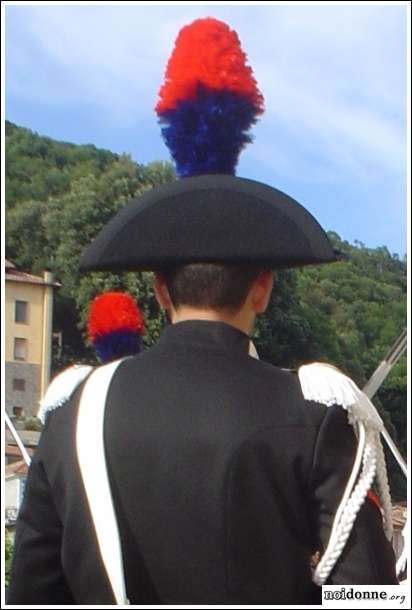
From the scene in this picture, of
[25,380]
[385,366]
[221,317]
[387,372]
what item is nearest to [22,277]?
[25,380]

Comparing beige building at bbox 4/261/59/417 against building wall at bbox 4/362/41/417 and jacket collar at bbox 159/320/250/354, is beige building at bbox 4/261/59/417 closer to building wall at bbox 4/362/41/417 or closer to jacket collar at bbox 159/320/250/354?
building wall at bbox 4/362/41/417

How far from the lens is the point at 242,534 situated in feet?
6.17

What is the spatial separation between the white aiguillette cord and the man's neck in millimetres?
170

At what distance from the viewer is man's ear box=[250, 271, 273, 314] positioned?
79.0 inches

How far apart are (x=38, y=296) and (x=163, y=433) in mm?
27223

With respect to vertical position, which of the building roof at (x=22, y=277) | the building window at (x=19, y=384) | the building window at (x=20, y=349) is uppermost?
the building roof at (x=22, y=277)

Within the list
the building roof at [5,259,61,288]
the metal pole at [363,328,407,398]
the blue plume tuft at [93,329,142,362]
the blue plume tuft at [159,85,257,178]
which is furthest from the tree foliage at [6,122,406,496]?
the blue plume tuft at [159,85,257,178]

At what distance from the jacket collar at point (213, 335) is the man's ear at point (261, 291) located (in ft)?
0.17

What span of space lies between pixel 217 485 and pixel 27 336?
2762 cm

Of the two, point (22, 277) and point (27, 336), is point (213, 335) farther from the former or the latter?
point (27, 336)

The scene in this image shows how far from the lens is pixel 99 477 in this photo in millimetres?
1963

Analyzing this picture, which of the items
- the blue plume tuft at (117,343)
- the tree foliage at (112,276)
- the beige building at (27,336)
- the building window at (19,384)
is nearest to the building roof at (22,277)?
the beige building at (27,336)

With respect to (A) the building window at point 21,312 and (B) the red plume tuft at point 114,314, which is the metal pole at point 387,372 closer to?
(B) the red plume tuft at point 114,314

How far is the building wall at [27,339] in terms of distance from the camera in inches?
1106
